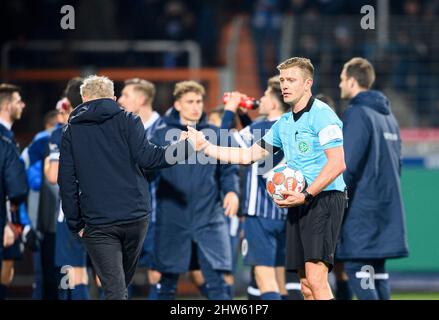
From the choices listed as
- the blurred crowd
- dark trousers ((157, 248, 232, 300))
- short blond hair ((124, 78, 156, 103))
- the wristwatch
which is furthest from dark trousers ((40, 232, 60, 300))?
the blurred crowd

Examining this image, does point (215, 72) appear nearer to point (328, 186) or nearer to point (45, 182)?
point (45, 182)

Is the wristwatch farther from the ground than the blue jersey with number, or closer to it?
closer to it

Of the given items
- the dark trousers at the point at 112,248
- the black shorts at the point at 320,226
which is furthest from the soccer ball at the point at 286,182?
the dark trousers at the point at 112,248

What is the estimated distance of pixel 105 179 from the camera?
722 cm

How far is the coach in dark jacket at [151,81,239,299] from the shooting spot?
9180 mm

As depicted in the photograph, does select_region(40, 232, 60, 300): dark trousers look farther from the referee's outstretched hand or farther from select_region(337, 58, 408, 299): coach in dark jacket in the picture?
the referee's outstretched hand

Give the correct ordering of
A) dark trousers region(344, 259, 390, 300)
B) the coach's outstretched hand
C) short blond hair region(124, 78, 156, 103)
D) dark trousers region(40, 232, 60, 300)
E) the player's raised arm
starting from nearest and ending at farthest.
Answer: the coach's outstretched hand < the player's raised arm < dark trousers region(344, 259, 390, 300) < short blond hair region(124, 78, 156, 103) < dark trousers region(40, 232, 60, 300)

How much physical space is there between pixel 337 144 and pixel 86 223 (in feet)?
6.30

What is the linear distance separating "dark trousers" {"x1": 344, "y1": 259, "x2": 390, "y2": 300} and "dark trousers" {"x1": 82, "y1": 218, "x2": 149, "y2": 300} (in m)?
2.62

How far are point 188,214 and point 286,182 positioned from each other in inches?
88.2

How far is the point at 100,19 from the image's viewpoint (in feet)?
53.4

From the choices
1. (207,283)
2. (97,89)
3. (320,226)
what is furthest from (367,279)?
(97,89)

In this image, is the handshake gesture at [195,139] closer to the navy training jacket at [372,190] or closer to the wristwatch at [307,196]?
the wristwatch at [307,196]
